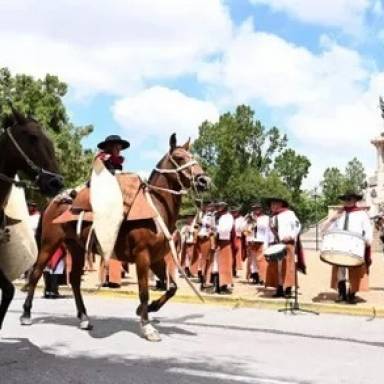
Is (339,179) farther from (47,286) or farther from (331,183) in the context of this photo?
(47,286)

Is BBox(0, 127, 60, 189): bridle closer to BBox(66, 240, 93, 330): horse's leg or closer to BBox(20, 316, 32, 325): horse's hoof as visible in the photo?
BBox(66, 240, 93, 330): horse's leg

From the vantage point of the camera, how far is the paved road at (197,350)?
7.21m

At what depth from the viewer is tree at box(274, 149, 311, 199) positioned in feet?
263

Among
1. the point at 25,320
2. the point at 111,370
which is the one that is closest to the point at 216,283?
the point at 25,320

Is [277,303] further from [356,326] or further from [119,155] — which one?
[119,155]

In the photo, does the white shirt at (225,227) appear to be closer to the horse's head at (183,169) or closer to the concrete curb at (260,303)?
the concrete curb at (260,303)

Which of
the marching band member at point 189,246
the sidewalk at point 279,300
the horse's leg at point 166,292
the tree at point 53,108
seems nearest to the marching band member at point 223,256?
the sidewalk at point 279,300

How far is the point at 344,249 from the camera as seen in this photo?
13.2 m

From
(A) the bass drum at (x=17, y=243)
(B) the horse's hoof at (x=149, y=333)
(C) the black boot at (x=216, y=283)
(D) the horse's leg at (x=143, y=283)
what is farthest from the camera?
(C) the black boot at (x=216, y=283)

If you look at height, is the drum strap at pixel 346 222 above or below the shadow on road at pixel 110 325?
above

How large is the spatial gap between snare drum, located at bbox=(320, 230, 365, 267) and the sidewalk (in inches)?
30.8

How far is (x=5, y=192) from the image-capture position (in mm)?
7219

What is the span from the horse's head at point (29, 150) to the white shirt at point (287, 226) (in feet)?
25.8

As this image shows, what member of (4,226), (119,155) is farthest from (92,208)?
(4,226)
